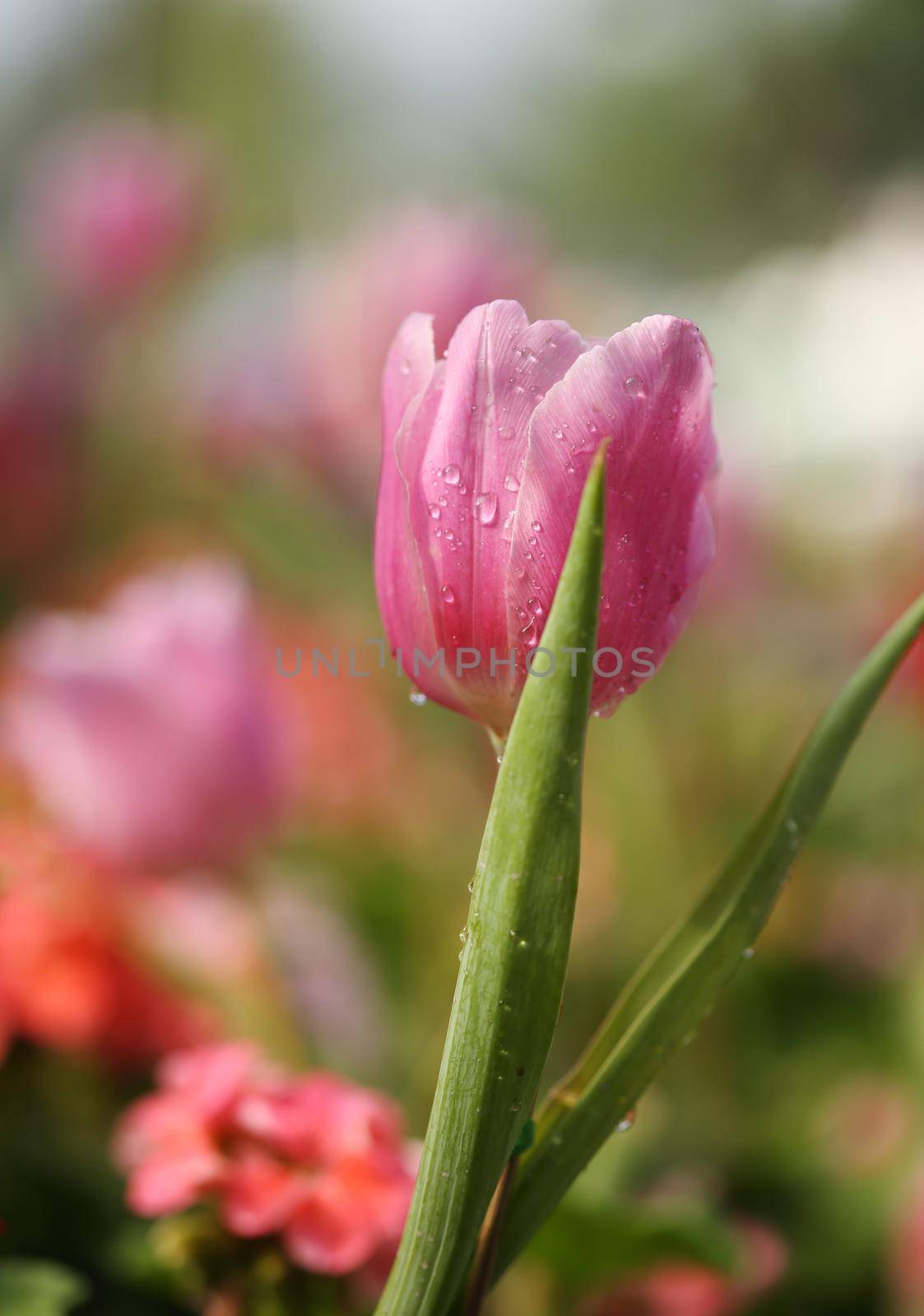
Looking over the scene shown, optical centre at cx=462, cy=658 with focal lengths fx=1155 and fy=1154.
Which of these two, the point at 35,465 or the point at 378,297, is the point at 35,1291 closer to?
the point at 378,297

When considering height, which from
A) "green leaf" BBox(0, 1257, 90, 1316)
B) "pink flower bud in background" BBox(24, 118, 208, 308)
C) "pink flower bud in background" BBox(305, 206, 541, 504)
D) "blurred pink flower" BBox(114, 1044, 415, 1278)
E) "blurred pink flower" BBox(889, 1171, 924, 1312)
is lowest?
"blurred pink flower" BBox(889, 1171, 924, 1312)

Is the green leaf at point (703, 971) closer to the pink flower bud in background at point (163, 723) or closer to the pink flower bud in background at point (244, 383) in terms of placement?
the pink flower bud in background at point (163, 723)

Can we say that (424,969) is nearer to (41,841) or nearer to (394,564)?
(41,841)

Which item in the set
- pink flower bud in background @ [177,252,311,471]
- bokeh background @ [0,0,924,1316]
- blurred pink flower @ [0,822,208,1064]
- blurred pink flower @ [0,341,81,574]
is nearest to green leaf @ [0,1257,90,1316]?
bokeh background @ [0,0,924,1316]

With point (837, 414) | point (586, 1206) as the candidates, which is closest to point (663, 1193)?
point (586, 1206)

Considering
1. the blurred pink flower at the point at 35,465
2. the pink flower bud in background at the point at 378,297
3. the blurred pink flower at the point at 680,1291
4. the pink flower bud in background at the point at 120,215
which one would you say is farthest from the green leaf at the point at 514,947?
the pink flower bud in background at the point at 120,215

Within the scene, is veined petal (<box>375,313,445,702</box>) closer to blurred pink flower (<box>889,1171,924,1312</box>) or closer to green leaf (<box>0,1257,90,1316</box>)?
green leaf (<box>0,1257,90,1316</box>)

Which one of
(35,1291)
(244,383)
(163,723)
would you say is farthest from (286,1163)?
(244,383)
